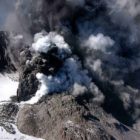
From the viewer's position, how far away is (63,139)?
200 m

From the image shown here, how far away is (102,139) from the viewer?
199 m

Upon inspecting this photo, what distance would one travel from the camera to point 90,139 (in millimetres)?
199125

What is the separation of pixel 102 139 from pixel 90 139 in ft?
11.6

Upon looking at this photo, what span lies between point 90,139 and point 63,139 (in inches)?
315

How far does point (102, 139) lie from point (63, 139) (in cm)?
1153
